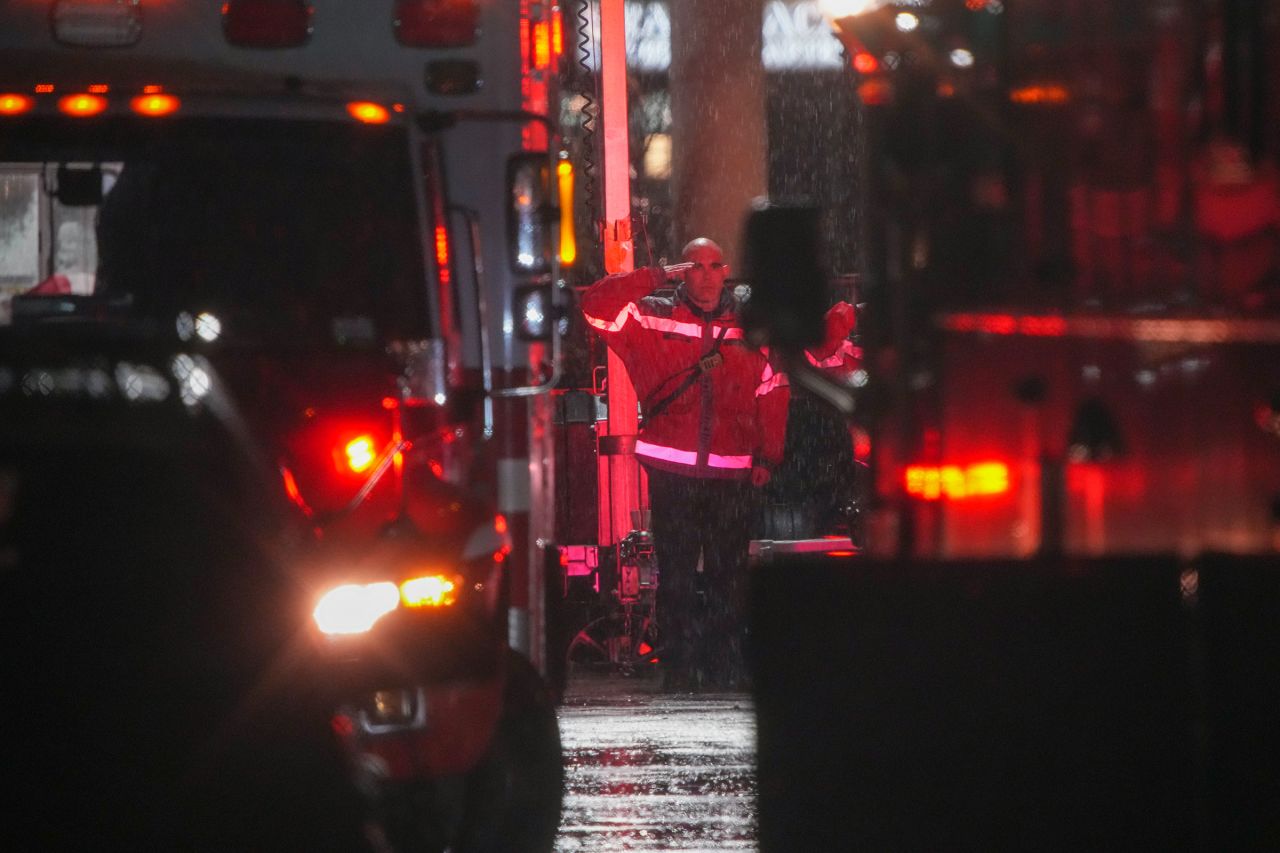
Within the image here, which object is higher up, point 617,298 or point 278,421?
point 617,298

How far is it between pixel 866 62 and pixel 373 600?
177 centimetres

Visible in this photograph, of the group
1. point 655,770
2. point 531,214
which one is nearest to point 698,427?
point 655,770

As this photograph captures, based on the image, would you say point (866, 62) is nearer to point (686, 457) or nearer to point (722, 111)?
point (686, 457)

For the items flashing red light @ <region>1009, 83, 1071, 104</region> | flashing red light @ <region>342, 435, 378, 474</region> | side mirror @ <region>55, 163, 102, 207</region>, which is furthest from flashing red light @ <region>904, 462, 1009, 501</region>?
side mirror @ <region>55, 163, 102, 207</region>

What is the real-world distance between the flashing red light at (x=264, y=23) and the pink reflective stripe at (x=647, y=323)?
3.65 metres

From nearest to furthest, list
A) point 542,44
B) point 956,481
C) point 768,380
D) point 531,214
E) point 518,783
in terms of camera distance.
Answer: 1. point 956,481
2. point 518,783
3. point 531,214
4. point 542,44
5. point 768,380

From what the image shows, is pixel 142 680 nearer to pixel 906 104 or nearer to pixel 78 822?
pixel 78 822

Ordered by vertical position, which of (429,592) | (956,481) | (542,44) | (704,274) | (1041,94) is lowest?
(429,592)

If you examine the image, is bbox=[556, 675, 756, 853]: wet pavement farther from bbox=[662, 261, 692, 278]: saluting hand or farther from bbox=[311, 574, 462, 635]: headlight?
bbox=[662, 261, 692, 278]: saluting hand

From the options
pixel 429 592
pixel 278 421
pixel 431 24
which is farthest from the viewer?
pixel 431 24

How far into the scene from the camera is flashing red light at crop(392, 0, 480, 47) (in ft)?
23.1

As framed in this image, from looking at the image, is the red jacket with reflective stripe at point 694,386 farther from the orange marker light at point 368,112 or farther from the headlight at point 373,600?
the headlight at point 373,600

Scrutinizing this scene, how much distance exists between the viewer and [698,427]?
10.6 metres

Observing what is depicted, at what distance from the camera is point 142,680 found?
341 cm
